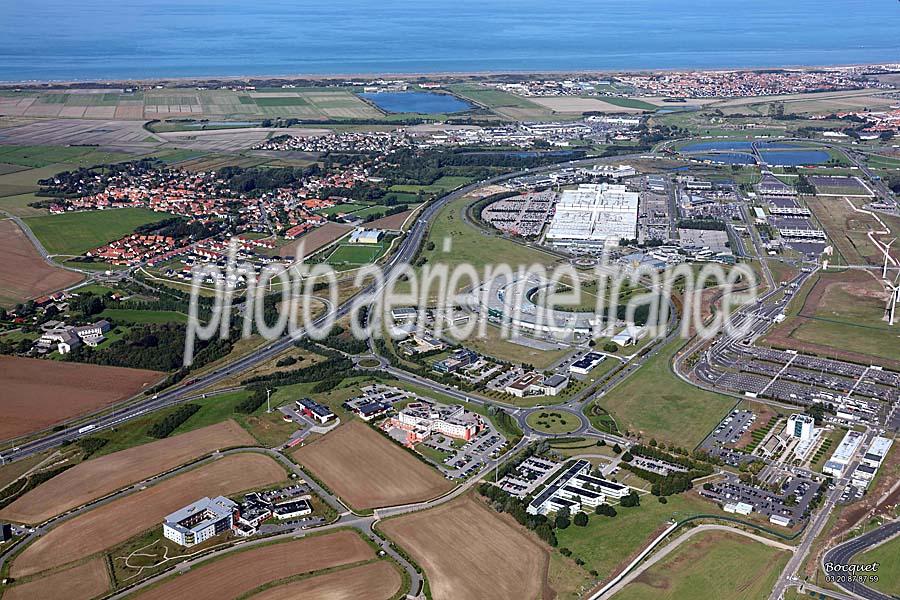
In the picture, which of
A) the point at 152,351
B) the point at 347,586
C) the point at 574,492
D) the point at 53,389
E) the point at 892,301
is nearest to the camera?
the point at 347,586

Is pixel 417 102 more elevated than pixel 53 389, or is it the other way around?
pixel 417 102

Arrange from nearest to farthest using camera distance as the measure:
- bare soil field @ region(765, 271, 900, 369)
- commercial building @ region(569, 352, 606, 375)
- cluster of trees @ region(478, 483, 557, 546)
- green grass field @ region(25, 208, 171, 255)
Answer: cluster of trees @ region(478, 483, 557, 546)
commercial building @ region(569, 352, 606, 375)
bare soil field @ region(765, 271, 900, 369)
green grass field @ region(25, 208, 171, 255)

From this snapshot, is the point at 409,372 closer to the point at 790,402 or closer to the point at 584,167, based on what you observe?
the point at 790,402

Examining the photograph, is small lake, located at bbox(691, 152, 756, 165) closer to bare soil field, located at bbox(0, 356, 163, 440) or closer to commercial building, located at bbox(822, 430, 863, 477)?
commercial building, located at bbox(822, 430, 863, 477)

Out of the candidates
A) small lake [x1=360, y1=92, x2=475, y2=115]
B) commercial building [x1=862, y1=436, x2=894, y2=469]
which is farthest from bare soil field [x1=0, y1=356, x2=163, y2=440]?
small lake [x1=360, y1=92, x2=475, y2=115]

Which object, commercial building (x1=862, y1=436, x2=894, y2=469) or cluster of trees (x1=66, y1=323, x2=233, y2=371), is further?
cluster of trees (x1=66, y1=323, x2=233, y2=371)

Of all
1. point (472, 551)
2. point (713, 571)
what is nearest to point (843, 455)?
point (713, 571)

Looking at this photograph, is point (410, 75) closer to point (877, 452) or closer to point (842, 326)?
point (842, 326)
